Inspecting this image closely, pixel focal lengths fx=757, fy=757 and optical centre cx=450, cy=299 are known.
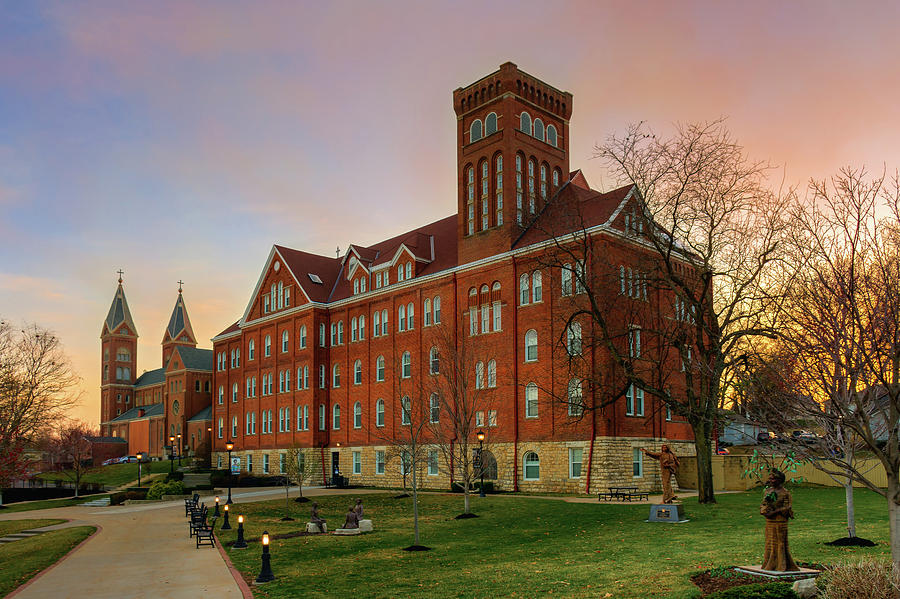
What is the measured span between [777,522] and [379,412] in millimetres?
42045

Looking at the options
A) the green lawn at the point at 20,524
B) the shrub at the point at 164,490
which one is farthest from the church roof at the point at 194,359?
the green lawn at the point at 20,524

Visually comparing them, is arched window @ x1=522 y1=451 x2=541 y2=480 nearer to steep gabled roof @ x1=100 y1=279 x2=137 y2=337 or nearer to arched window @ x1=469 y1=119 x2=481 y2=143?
arched window @ x1=469 y1=119 x2=481 y2=143

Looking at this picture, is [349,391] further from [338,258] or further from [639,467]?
[639,467]

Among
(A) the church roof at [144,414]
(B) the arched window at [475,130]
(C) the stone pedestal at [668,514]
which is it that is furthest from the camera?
(A) the church roof at [144,414]

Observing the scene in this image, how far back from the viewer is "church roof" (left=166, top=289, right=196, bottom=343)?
121m

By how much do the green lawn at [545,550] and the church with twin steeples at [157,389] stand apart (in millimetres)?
67005

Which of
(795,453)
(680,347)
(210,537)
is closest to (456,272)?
(680,347)

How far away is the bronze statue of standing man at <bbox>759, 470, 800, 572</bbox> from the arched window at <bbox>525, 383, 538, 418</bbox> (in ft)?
91.9

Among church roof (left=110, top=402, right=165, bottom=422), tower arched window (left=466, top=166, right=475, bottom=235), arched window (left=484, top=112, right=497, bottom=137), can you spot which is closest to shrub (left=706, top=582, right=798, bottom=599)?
tower arched window (left=466, top=166, right=475, bottom=235)

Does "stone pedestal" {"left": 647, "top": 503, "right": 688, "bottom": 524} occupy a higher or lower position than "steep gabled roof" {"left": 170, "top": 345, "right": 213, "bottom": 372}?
lower

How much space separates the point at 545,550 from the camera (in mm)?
19312

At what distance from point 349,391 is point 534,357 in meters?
19.6

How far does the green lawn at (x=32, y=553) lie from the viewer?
18.7 meters

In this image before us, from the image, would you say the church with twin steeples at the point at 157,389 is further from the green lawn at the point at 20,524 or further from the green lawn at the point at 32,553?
the green lawn at the point at 32,553
